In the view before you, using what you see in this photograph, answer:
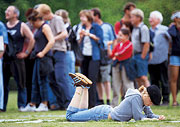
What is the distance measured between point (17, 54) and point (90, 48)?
1686 mm

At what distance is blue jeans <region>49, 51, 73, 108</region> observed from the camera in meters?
10.3

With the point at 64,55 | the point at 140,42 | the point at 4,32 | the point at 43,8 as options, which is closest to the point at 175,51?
the point at 140,42

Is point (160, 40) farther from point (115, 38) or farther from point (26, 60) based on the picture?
point (26, 60)

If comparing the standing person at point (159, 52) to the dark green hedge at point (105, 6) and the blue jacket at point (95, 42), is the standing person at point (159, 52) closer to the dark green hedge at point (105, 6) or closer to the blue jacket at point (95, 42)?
the dark green hedge at point (105, 6)

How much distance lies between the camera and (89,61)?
33.8ft

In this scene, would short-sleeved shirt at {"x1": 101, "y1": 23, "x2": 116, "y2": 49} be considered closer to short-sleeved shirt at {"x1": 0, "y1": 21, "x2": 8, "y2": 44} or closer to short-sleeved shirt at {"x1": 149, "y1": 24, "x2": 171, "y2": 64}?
short-sleeved shirt at {"x1": 149, "y1": 24, "x2": 171, "y2": 64}

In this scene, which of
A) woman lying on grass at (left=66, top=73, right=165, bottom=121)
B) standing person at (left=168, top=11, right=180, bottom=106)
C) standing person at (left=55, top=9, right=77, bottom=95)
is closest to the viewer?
woman lying on grass at (left=66, top=73, right=165, bottom=121)

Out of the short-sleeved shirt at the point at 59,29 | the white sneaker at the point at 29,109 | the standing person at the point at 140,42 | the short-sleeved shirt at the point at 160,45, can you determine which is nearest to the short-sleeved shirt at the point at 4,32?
the short-sleeved shirt at the point at 59,29

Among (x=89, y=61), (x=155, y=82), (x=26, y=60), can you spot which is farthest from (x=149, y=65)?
(x=26, y=60)

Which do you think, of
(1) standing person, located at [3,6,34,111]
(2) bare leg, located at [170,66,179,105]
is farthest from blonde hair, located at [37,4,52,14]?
(2) bare leg, located at [170,66,179,105]

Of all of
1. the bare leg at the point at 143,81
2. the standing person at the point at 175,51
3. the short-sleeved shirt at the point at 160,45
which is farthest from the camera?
the short-sleeved shirt at the point at 160,45

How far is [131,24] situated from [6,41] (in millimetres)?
3274

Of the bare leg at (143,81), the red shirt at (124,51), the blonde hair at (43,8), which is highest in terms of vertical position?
the blonde hair at (43,8)

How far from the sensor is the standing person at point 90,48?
10039 millimetres
